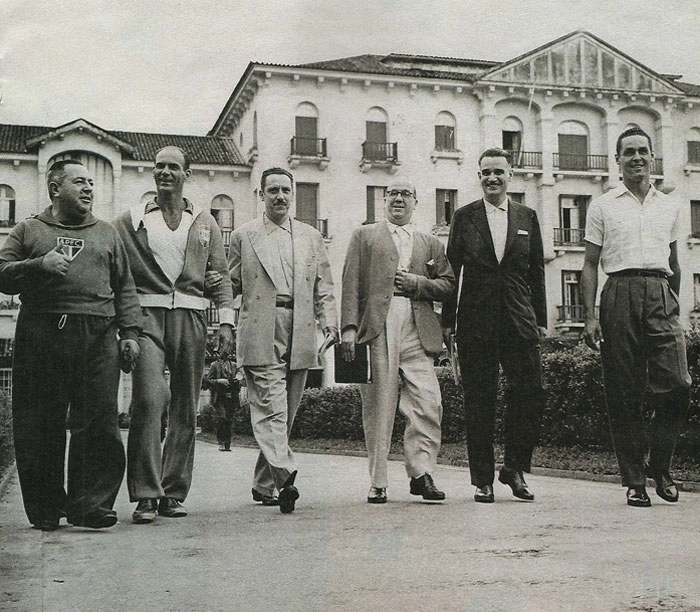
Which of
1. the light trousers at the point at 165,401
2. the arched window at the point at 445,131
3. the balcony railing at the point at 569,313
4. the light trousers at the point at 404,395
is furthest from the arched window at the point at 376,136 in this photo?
the light trousers at the point at 165,401

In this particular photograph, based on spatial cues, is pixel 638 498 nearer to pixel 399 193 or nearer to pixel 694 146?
pixel 399 193

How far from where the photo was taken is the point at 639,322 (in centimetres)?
650

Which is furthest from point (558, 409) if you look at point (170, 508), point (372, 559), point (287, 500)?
point (372, 559)

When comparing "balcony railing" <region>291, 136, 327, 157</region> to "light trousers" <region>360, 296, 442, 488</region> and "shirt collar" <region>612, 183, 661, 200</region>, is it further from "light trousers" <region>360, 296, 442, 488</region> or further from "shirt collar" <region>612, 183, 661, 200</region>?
"shirt collar" <region>612, 183, 661, 200</region>

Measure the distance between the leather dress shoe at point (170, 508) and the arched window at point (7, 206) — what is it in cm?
2723

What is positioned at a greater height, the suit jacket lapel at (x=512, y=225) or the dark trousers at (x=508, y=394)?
the suit jacket lapel at (x=512, y=225)

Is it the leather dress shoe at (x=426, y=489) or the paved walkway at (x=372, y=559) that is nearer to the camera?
the paved walkway at (x=372, y=559)

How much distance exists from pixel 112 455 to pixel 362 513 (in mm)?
1497

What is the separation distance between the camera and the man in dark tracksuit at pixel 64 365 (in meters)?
5.49

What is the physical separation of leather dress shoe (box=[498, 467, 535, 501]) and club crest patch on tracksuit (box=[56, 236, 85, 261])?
3.11 metres

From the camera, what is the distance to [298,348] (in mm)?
6793

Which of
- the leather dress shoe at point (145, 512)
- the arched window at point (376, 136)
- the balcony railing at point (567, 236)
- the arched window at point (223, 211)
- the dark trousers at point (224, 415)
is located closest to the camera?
the leather dress shoe at point (145, 512)

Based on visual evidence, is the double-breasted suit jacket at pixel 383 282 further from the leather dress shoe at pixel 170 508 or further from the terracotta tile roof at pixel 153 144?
the terracotta tile roof at pixel 153 144

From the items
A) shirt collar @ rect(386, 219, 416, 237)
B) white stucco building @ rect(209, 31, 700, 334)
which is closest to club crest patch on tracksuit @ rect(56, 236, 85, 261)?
shirt collar @ rect(386, 219, 416, 237)
